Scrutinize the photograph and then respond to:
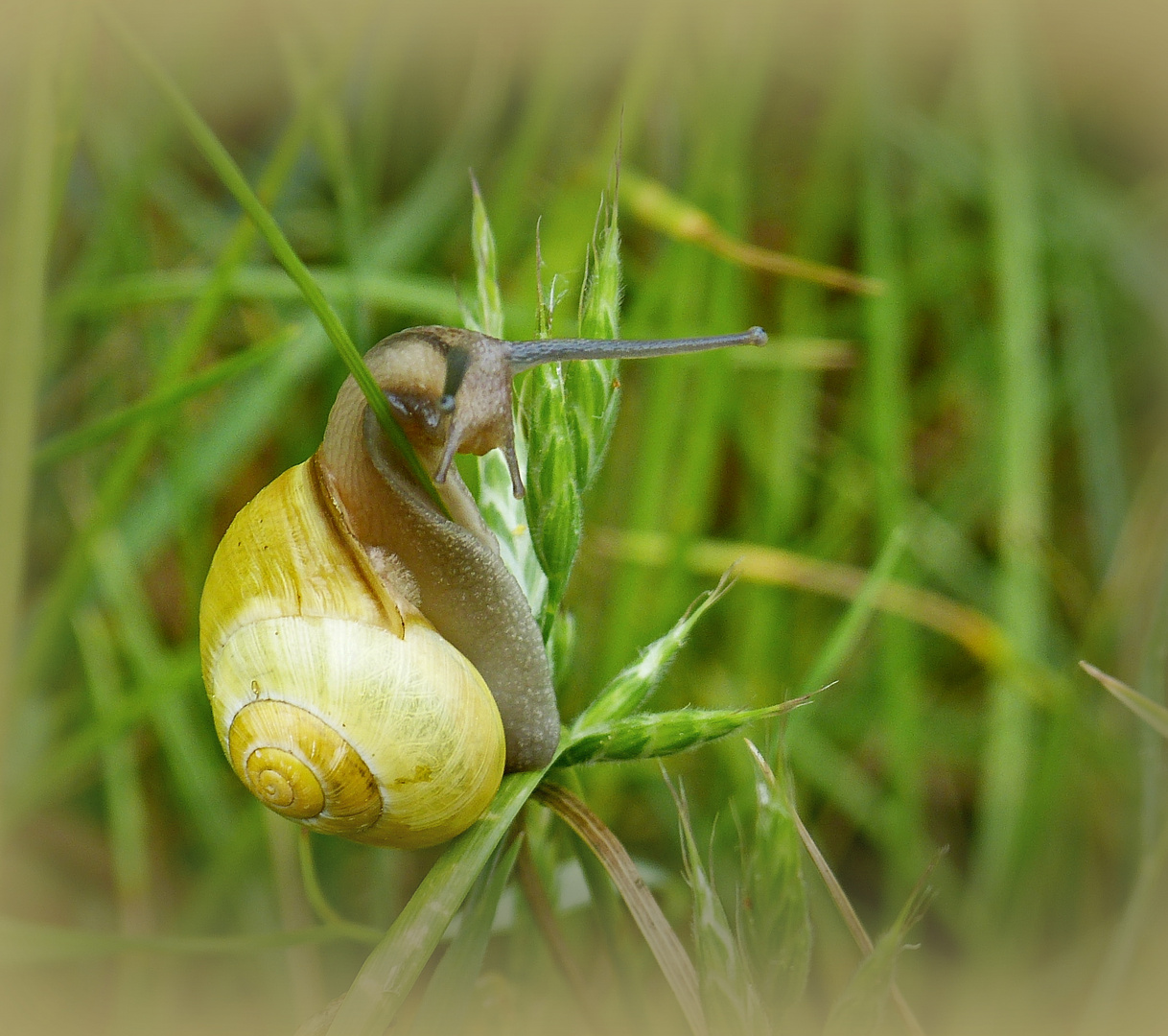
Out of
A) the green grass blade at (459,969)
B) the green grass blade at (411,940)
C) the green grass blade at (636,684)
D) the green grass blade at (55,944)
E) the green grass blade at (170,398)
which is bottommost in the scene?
the green grass blade at (459,969)

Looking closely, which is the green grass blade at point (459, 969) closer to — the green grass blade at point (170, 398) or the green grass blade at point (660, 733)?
the green grass blade at point (660, 733)

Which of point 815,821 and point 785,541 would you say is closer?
point 815,821

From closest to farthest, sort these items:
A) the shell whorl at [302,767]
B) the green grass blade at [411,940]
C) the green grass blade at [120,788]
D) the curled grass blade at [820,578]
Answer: the green grass blade at [411,940]
the shell whorl at [302,767]
the green grass blade at [120,788]
the curled grass blade at [820,578]

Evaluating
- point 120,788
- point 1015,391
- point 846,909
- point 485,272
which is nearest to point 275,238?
point 485,272

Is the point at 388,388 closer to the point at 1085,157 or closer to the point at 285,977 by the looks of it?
the point at 285,977

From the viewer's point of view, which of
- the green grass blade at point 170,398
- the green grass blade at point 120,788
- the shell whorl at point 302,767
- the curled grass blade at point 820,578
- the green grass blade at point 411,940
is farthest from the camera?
the curled grass blade at point 820,578

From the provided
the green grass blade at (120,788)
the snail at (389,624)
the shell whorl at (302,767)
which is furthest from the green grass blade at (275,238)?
the green grass blade at (120,788)

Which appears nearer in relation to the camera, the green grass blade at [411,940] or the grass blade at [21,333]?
the green grass blade at [411,940]

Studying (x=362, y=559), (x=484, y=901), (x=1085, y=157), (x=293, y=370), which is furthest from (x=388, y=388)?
(x=1085, y=157)

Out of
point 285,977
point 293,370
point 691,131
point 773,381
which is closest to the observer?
point 285,977
